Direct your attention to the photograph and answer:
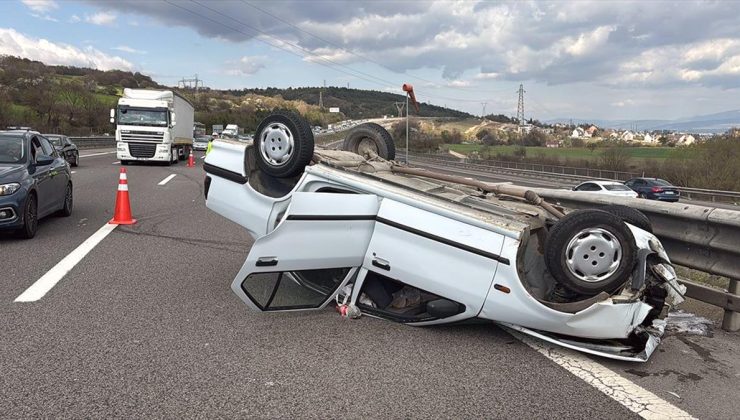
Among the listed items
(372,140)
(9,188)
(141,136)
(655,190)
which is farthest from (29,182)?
(655,190)

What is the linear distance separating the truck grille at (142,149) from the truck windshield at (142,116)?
44.8 inches

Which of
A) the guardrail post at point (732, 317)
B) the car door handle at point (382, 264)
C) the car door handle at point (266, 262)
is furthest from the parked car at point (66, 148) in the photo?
the guardrail post at point (732, 317)

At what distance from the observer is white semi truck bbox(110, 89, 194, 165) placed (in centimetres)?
2588

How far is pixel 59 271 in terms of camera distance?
642cm

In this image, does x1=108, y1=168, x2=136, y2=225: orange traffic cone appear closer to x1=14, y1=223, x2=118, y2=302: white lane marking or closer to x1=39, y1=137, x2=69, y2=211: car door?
x1=14, y1=223, x2=118, y2=302: white lane marking

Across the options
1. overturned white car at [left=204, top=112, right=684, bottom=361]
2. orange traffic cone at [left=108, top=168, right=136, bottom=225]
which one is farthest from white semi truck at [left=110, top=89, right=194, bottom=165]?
overturned white car at [left=204, top=112, right=684, bottom=361]

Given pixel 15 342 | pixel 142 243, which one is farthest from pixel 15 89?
pixel 15 342

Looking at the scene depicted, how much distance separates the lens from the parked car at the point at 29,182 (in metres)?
7.75

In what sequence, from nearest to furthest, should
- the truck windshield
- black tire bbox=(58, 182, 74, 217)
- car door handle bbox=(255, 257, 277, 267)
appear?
car door handle bbox=(255, 257, 277, 267), black tire bbox=(58, 182, 74, 217), the truck windshield

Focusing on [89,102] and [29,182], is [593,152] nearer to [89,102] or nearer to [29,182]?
[89,102]

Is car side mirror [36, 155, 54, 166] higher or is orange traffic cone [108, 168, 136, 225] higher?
car side mirror [36, 155, 54, 166]

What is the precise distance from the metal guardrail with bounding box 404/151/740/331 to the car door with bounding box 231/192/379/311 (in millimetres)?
3056

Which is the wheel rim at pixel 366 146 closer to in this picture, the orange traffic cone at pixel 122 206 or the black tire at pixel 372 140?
the black tire at pixel 372 140

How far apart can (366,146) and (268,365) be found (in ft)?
12.2
